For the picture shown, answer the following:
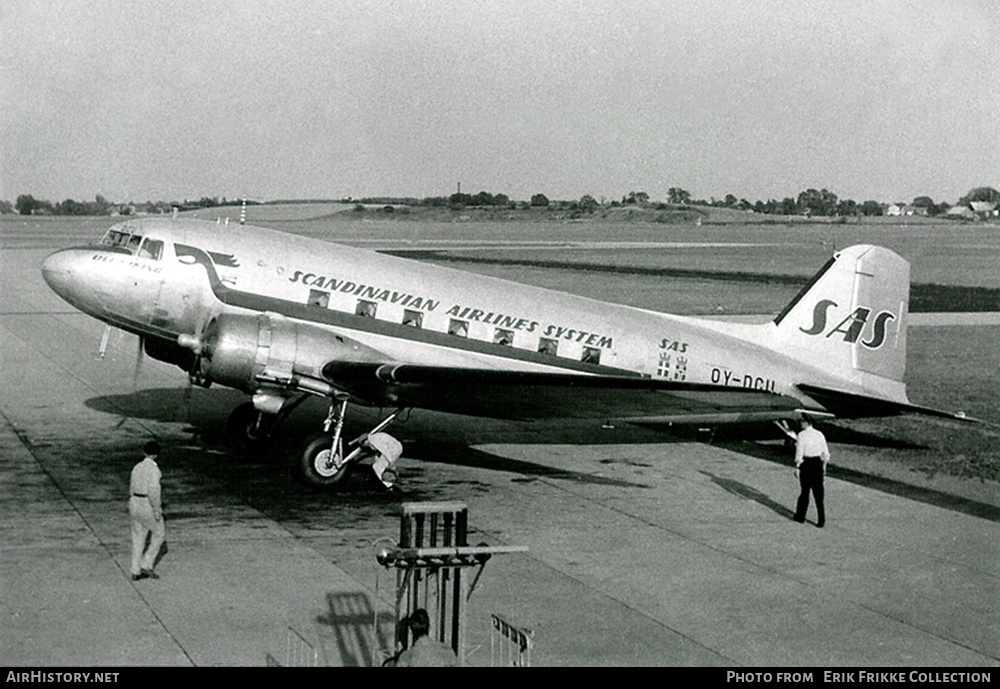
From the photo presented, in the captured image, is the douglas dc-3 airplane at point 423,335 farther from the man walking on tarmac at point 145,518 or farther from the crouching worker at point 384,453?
the man walking on tarmac at point 145,518

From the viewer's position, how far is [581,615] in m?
10.2

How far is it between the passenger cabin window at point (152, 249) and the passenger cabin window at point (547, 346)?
230 inches

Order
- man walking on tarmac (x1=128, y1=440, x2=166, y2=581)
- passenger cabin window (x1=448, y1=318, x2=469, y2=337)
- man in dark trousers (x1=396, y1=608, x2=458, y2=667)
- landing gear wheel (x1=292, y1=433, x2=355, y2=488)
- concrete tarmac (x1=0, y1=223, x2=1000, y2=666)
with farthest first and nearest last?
passenger cabin window (x1=448, y1=318, x2=469, y2=337) < landing gear wheel (x1=292, y1=433, x2=355, y2=488) < man walking on tarmac (x1=128, y1=440, x2=166, y2=581) < concrete tarmac (x1=0, y1=223, x2=1000, y2=666) < man in dark trousers (x1=396, y1=608, x2=458, y2=667)

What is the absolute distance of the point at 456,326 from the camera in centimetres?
1669

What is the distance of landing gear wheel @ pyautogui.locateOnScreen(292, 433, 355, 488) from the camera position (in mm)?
14898

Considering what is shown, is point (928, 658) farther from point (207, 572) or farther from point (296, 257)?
point (296, 257)


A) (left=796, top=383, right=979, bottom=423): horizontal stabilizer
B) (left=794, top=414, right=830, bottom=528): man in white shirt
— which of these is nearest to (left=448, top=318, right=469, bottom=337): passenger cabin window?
(left=794, top=414, right=830, bottom=528): man in white shirt

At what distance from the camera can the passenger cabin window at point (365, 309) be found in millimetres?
16344

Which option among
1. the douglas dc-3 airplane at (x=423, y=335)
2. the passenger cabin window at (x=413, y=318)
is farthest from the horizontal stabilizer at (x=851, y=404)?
the passenger cabin window at (x=413, y=318)

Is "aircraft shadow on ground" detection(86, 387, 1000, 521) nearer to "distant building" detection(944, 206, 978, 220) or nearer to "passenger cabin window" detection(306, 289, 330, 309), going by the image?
"passenger cabin window" detection(306, 289, 330, 309)

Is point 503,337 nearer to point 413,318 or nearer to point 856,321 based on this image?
point 413,318

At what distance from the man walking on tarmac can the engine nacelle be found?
145 inches

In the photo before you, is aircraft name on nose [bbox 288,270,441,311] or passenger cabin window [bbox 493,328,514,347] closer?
aircraft name on nose [bbox 288,270,441,311]
